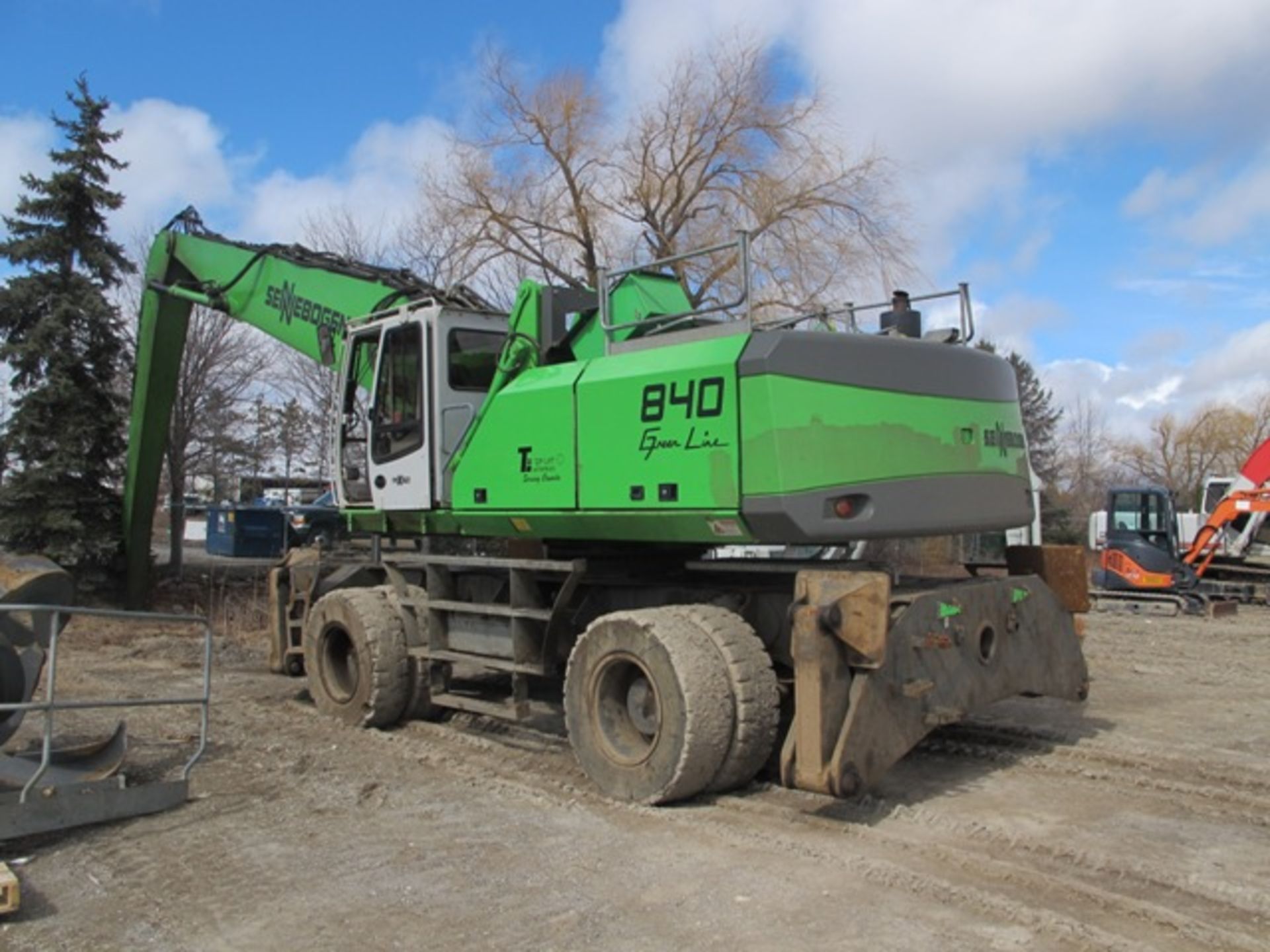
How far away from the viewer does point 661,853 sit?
547 centimetres

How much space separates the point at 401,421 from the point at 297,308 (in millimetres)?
2761

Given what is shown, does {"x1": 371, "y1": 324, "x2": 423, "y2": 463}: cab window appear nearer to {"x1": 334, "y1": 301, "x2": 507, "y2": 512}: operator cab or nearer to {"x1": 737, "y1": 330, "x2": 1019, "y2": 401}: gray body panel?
{"x1": 334, "y1": 301, "x2": 507, "y2": 512}: operator cab

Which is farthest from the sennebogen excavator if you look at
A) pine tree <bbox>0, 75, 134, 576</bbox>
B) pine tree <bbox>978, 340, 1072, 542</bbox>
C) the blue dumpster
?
pine tree <bbox>978, 340, 1072, 542</bbox>

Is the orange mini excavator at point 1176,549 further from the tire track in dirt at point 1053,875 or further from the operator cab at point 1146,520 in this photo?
the tire track in dirt at point 1053,875

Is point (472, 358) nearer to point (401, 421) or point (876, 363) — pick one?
point (401, 421)

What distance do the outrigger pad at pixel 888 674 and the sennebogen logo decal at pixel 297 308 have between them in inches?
228

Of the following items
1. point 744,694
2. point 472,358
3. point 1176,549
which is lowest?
point 744,694

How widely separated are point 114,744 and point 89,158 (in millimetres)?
12819

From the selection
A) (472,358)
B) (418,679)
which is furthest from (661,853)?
(472,358)

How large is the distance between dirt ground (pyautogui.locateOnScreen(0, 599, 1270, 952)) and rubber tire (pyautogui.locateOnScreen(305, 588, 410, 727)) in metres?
0.22

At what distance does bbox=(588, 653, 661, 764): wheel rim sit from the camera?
659cm

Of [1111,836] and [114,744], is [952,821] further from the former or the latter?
[114,744]

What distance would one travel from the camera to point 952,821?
19.4 feet

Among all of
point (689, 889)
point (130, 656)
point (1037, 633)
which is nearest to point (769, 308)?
point (130, 656)
